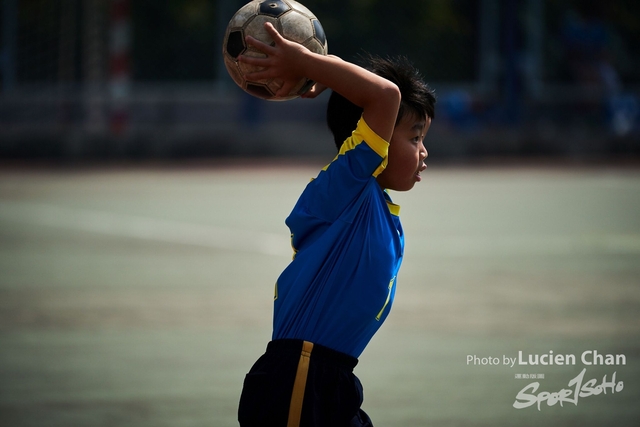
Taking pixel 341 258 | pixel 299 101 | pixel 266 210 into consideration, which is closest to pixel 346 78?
pixel 341 258

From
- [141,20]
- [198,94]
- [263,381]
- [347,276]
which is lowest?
[263,381]

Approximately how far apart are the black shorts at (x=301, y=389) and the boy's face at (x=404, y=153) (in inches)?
20.4

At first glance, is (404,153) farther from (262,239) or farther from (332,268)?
(262,239)

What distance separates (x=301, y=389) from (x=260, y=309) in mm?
4472

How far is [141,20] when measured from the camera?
22.5 meters

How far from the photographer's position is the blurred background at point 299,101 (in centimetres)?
2039

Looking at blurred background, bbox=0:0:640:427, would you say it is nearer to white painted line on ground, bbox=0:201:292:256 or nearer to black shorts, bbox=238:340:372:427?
white painted line on ground, bbox=0:201:292:256

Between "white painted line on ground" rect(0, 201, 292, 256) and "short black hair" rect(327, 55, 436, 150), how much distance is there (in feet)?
21.9

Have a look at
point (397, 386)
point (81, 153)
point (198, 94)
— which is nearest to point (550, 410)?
point (397, 386)

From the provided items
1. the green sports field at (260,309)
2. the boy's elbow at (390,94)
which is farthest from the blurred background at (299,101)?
the boy's elbow at (390,94)

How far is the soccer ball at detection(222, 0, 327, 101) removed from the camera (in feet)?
9.50

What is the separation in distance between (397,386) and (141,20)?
18.4m

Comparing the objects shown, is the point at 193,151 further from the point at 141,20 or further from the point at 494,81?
the point at 494,81

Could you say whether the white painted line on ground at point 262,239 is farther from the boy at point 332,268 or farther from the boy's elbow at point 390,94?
the boy's elbow at point 390,94
